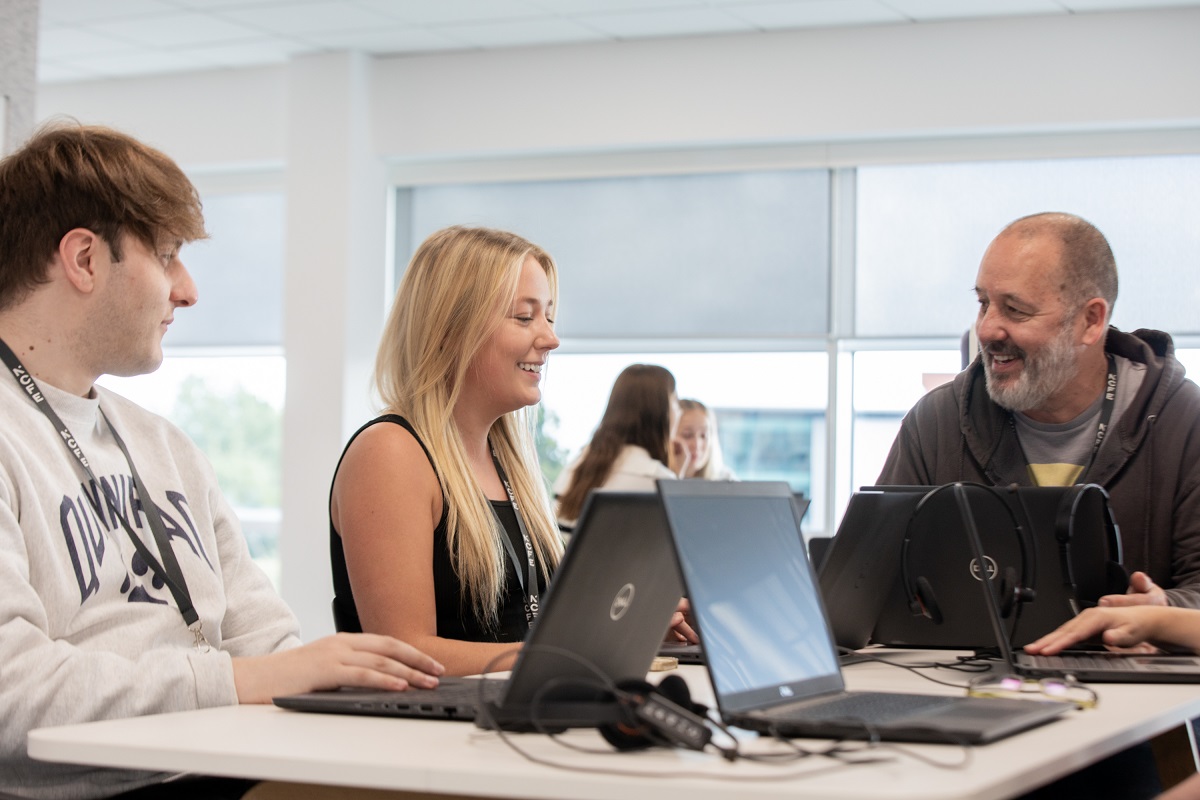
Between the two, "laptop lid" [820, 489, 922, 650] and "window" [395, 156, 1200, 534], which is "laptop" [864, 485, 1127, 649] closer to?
"laptop lid" [820, 489, 922, 650]

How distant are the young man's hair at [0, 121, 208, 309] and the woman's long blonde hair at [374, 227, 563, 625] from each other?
58 cm

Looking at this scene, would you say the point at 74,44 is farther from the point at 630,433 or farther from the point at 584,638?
the point at 584,638

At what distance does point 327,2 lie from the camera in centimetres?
571

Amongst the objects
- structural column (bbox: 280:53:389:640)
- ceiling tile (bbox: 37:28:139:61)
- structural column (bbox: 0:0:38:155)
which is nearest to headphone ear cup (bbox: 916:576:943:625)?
structural column (bbox: 0:0:38:155)

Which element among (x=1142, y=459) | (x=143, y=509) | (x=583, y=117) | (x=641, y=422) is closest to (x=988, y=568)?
(x=1142, y=459)

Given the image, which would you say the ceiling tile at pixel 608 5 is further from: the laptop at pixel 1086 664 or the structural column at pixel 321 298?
the laptop at pixel 1086 664

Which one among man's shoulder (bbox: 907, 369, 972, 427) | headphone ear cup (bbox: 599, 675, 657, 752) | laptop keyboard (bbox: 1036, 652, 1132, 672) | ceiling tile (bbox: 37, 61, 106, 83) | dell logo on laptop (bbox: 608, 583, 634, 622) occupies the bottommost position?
laptop keyboard (bbox: 1036, 652, 1132, 672)

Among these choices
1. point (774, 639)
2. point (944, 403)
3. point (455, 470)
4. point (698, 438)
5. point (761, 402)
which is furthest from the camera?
point (761, 402)

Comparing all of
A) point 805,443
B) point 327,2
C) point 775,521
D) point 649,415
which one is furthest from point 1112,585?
A: point 327,2

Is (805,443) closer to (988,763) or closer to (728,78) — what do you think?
(728,78)

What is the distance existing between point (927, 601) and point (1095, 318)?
95cm

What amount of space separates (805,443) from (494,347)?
394 centimetres

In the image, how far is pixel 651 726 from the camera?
1.27 meters

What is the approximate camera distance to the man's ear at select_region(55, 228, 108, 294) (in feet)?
5.82
